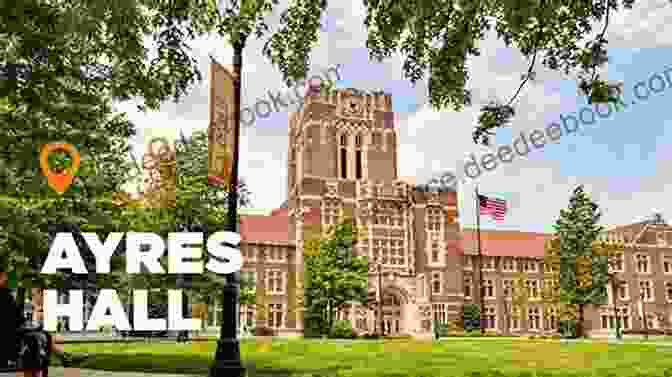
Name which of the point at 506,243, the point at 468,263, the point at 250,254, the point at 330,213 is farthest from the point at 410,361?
the point at 506,243

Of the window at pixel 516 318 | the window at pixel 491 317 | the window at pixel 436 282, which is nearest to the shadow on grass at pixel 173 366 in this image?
the window at pixel 436 282

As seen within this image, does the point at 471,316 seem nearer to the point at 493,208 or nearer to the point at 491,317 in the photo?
the point at 491,317

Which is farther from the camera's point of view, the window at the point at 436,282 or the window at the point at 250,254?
the window at the point at 436,282

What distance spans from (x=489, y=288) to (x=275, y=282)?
25.3 m

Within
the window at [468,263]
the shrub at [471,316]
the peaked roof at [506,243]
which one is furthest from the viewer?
the peaked roof at [506,243]

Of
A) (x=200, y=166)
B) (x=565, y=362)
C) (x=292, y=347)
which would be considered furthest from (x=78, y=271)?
(x=565, y=362)

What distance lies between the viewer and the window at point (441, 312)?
6662 cm

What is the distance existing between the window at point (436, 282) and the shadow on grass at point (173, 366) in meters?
47.7

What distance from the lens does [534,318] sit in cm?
7619

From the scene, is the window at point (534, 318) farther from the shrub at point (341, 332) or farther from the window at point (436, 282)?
the shrub at point (341, 332)

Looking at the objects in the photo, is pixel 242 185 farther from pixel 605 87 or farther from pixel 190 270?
pixel 605 87

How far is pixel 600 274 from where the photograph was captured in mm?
58188

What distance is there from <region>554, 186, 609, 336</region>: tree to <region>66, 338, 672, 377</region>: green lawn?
3336 cm

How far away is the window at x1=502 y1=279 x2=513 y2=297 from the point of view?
7600 cm
